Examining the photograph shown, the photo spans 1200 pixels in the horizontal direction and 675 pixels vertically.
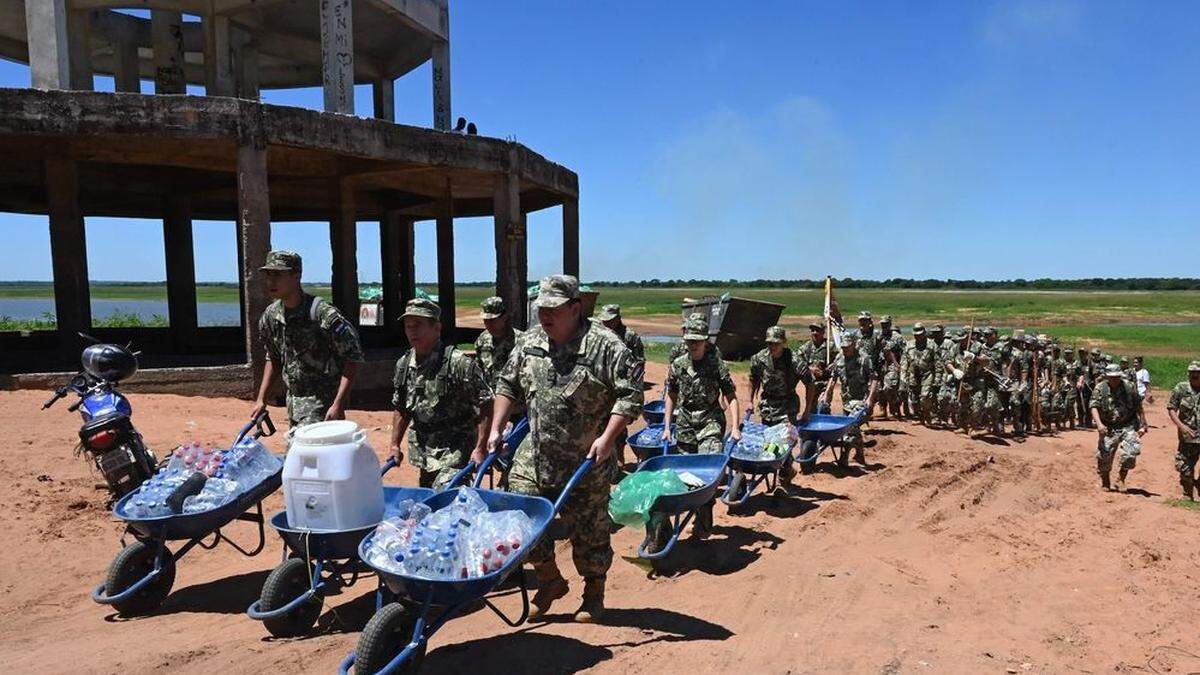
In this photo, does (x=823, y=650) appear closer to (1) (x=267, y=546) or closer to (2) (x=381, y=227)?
(1) (x=267, y=546)

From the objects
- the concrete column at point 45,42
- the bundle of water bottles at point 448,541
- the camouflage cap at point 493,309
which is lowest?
the bundle of water bottles at point 448,541

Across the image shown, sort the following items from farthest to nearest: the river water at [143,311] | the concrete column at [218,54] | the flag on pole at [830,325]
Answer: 1. the river water at [143,311]
2. the concrete column at [218,54]
3. the flag on pole at [830,325]

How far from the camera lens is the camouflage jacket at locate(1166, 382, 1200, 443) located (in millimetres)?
8695

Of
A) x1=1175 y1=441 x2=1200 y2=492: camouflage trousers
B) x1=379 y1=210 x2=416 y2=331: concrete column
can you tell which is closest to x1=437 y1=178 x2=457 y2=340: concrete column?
x1=379 y1=210 x2=416 y2=331: concrete column

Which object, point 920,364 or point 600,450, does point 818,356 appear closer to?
point 920,364

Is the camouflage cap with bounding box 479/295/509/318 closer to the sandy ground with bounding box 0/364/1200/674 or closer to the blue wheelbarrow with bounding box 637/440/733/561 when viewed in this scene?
the blue wheelbarrow with bounding box 637/440/733/561

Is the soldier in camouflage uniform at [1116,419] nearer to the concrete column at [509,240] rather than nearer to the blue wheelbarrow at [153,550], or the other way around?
the concrete column at [509,240]

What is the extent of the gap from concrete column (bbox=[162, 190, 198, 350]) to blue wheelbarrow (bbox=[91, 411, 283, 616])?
13614 mm

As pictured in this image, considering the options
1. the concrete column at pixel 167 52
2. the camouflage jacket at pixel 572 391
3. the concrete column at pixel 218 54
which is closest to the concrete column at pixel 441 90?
the concrete column at pixel 218 54

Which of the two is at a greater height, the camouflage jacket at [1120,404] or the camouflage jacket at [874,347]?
the camouflage jacket at [874,347]

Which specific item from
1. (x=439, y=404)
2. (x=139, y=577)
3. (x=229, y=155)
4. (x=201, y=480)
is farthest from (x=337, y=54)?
(x=139, y=577)

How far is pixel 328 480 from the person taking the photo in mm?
3652

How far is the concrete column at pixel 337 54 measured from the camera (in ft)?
40.7

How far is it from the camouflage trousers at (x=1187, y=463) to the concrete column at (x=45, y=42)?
14949 millimetres
